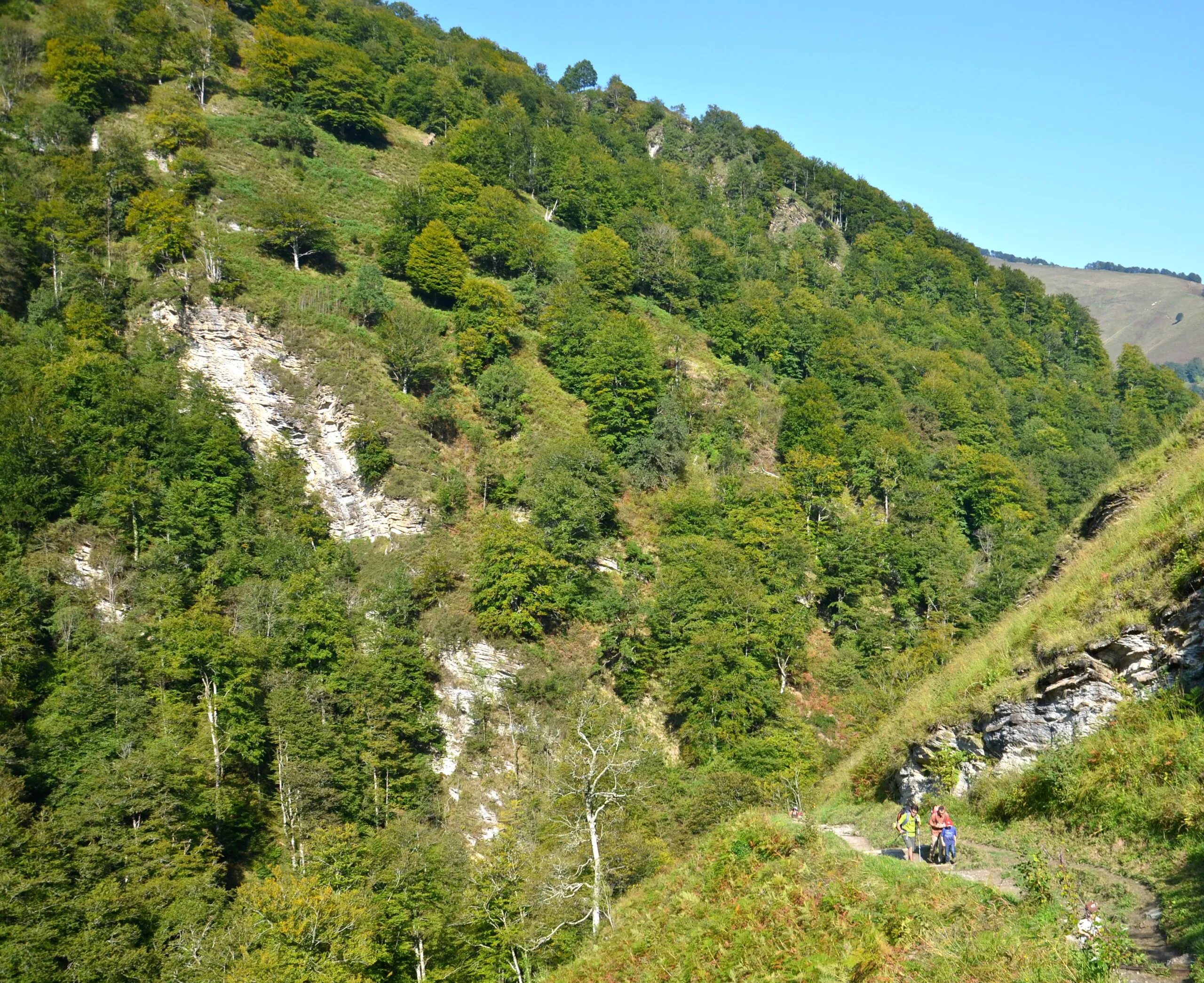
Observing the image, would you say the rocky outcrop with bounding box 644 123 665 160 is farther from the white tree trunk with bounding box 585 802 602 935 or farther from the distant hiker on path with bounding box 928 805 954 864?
the distant hiker on path with bounding box 928 805 954 864

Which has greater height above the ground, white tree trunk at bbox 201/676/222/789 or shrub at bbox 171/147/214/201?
shrub at bbox 171/147/214/201

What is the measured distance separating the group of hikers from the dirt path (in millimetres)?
264

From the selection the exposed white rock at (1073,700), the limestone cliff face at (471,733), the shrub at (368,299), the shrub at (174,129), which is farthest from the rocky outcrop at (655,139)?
the exposed white rock at (1073,700)

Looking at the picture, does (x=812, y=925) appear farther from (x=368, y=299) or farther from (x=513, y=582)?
(x=368, y=299)

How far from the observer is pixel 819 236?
3925 inches

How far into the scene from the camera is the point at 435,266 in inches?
2255

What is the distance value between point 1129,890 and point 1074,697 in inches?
170

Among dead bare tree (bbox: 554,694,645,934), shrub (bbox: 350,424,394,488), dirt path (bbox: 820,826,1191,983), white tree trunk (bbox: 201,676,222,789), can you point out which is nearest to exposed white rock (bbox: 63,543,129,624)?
white tree trunk (bbox: 201,676,222,789)

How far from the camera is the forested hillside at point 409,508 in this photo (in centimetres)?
2827

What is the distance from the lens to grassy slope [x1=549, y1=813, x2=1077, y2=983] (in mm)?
8414

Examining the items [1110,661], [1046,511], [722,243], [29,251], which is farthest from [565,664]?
[722,243]

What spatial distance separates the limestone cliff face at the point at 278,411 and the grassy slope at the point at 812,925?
3350 cm

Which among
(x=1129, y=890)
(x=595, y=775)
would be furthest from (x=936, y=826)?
(x=595, y=775)

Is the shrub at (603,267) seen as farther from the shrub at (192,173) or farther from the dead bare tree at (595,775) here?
the dead bare tree at (595,775)
